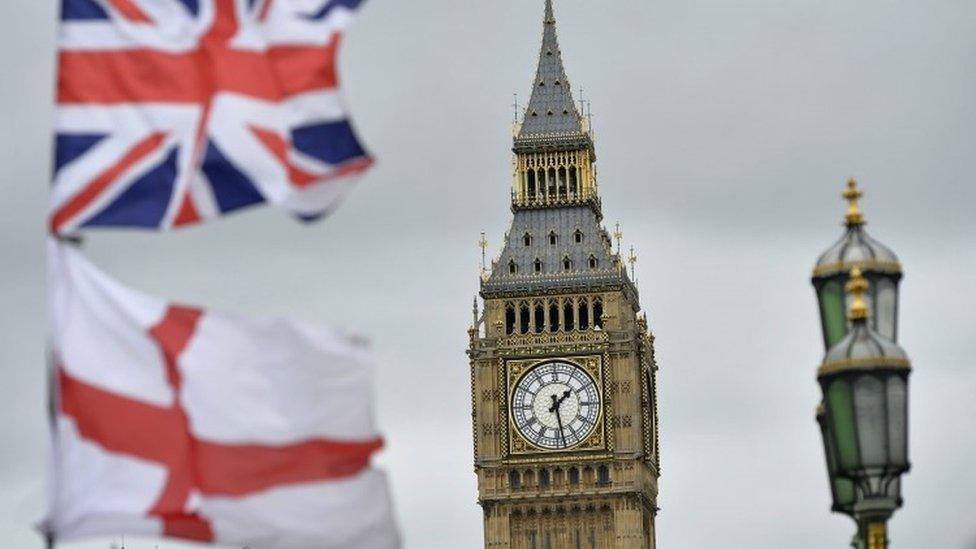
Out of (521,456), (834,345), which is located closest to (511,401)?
(521,456)

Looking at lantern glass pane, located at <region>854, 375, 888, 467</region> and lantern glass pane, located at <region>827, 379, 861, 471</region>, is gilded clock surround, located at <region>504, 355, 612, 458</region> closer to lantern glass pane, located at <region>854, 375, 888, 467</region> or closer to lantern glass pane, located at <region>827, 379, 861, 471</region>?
lantern glass pane, located at <region>827, 379, 861, 471</region>

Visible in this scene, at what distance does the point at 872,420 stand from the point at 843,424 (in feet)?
0.93

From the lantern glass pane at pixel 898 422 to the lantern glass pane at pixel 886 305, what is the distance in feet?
9.04

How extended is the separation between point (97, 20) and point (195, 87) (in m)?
0.96

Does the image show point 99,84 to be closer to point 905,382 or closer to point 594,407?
point 905,382

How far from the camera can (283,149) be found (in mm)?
27531

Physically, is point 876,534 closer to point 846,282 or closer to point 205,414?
point 846,282

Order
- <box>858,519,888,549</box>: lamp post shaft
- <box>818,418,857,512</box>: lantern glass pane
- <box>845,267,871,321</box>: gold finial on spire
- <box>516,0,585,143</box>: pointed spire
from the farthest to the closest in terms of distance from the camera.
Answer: <box>516,0,585,143</box>: pointed spire
<box>818,418,857,512</box>: lantern glass pane
<box>858,519,888,549</box>: lamp post shaft
<box>845,267,871,321</box>: gold finial on spire

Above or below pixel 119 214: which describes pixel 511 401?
above

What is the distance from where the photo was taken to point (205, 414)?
27.4 meters

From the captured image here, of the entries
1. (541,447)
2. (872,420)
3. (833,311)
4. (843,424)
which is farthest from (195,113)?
(541,447)

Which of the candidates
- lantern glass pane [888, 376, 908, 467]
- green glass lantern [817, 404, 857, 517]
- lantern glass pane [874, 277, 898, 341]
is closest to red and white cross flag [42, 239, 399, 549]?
lantern glass pane [888, 376, 908, 467]

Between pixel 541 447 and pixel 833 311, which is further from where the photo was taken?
pixel 541 447

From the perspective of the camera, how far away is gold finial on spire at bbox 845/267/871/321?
3169cm
